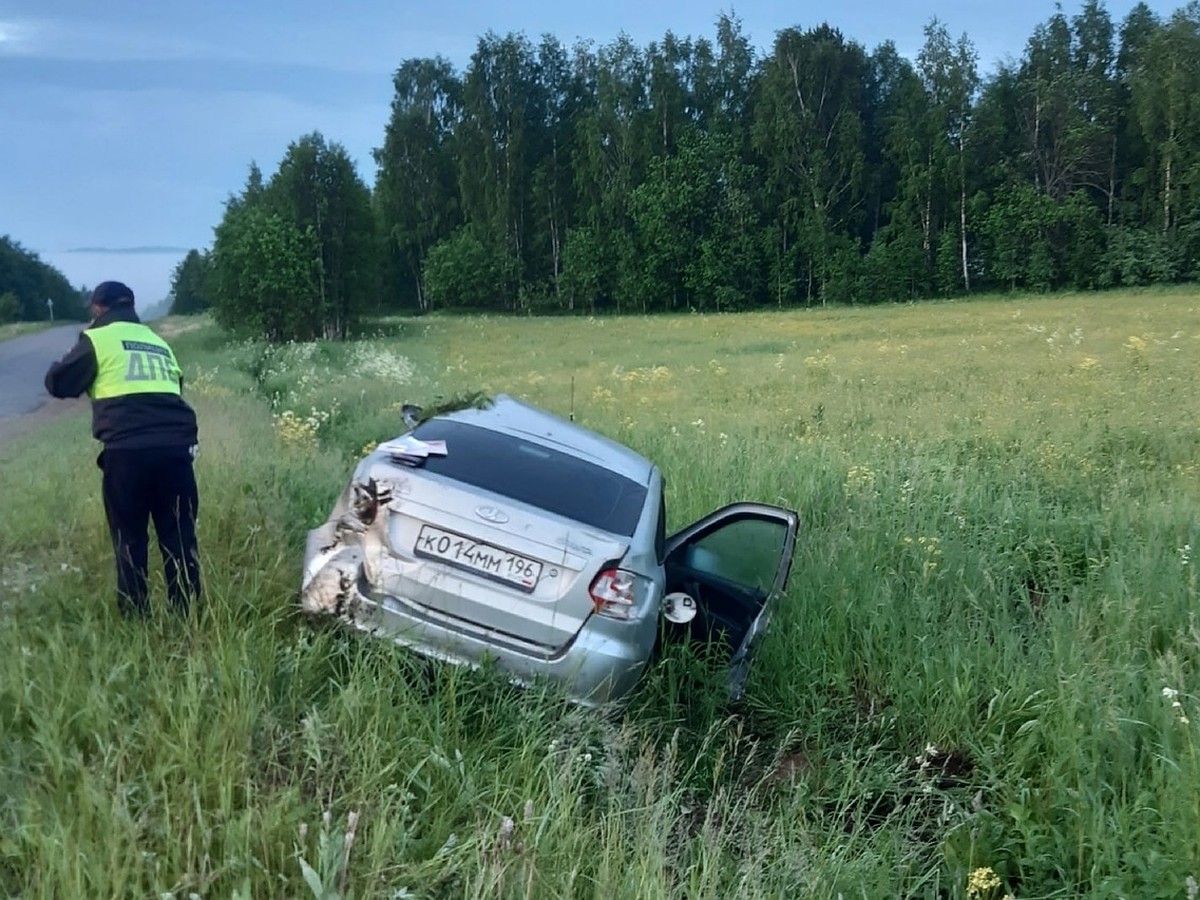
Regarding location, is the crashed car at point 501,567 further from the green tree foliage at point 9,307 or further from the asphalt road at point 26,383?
the green tree foliage at point 9,307

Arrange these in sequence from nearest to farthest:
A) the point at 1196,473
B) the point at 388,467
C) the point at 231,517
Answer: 1. the point at 388,467
2. the point at 231,517
3. the point at 1196,473

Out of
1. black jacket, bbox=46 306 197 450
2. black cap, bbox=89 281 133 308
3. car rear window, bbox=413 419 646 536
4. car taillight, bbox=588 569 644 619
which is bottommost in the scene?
car taillight, bbox=588 569 644 619

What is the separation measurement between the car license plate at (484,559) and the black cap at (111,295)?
→ 7.13 feet

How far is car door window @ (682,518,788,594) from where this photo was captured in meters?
5.57

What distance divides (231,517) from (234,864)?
363 cm

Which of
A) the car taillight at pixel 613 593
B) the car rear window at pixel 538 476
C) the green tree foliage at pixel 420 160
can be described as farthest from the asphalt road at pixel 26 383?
the green tree foliage at pixel 420 160

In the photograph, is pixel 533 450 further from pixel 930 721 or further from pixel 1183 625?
pixel 1183 625

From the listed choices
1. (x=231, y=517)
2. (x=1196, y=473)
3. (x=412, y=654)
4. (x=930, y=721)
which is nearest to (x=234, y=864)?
(x=412, y=654)

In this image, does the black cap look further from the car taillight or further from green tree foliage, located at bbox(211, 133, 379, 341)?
green tree foliage, located at bbox(211, 133, 379, 341)

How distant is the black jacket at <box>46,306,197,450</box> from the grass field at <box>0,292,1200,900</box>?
2.39ft

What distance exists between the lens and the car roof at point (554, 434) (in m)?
5.17

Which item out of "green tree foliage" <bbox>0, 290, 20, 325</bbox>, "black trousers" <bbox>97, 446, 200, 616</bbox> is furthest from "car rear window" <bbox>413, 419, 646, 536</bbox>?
"green tree foliage" <bbox>0, 290, 20, 325</bbox>

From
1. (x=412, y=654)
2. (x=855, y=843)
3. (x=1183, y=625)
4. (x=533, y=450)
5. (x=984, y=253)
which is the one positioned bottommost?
(x=855, y=843)

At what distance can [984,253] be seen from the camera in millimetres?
49906
